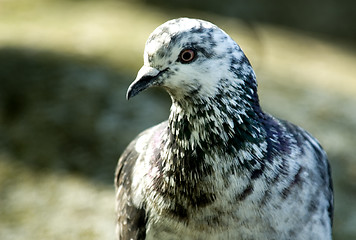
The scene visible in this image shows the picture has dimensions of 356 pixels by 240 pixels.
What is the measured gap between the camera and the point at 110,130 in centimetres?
560

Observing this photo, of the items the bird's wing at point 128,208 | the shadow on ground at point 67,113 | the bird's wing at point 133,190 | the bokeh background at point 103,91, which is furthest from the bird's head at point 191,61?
the shadow on ground at point 67,113

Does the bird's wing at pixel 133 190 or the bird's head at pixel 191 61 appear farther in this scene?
the bird's wing at pixel 133 190

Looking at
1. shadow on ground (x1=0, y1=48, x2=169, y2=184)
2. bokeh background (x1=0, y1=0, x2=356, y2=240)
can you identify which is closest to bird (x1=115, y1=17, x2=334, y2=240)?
bokeh background (x1=0, y1=0, x2=356, y2=240)

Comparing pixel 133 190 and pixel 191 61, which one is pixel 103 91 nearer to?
pixel 133 190

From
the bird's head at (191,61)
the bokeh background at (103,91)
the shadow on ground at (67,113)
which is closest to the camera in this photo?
the bird's head at (191,61)

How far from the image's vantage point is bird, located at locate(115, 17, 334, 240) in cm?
268

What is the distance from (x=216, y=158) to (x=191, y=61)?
1.77ft

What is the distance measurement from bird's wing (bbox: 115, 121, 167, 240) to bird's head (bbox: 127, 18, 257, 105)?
0.58 metres

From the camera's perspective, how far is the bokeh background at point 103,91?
5012 millimetres

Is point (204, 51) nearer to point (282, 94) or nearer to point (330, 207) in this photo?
point (330, 207)

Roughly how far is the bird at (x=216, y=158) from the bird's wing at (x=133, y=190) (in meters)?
0.05

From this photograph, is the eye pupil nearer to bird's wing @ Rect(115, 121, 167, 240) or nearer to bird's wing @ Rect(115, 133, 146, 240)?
bird's wing @ Rect(115, 121, 167, 240)

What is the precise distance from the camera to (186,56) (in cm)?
267

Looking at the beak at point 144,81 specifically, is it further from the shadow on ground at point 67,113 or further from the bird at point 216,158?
the shadow on ground at point 67,113
